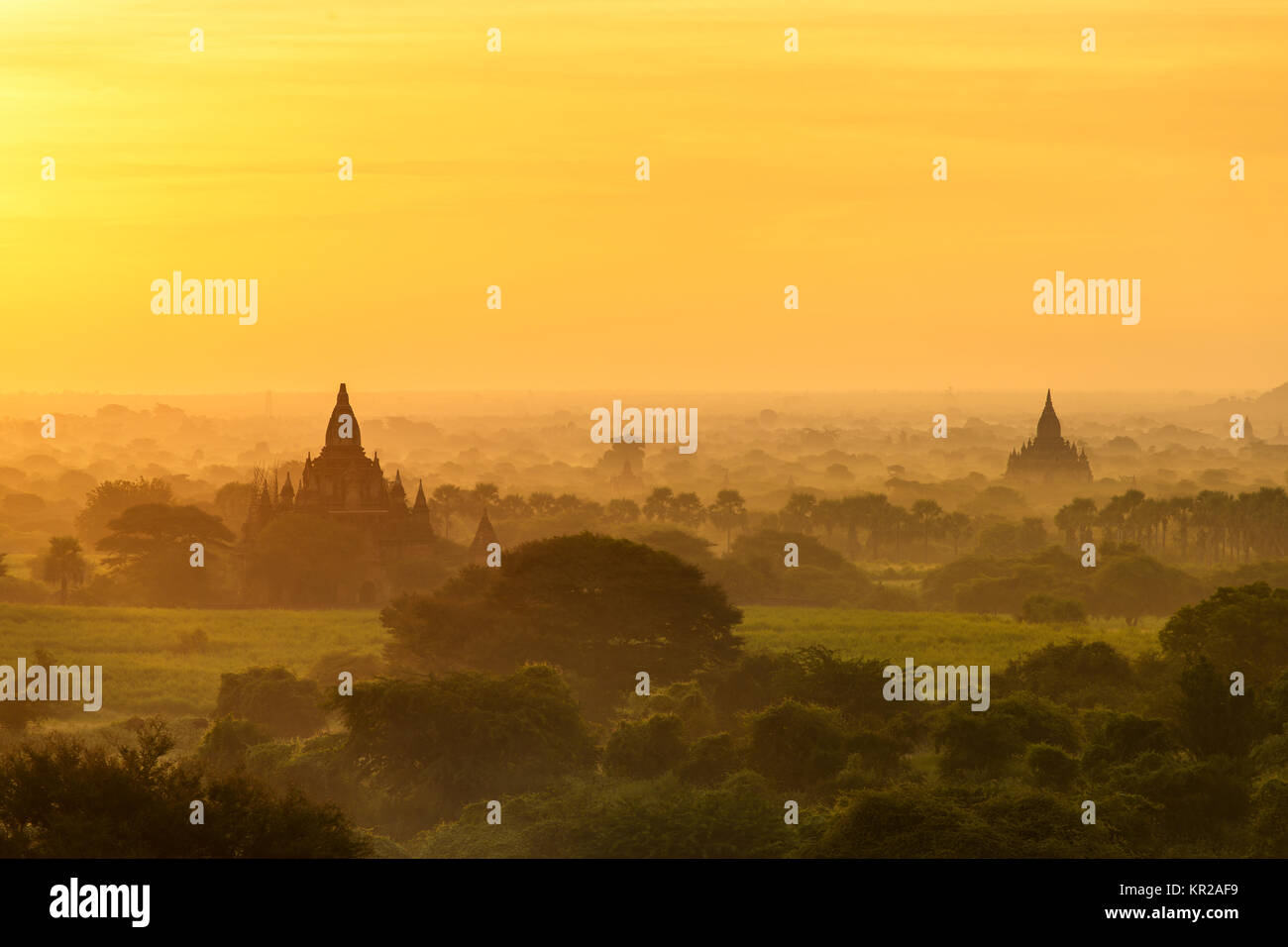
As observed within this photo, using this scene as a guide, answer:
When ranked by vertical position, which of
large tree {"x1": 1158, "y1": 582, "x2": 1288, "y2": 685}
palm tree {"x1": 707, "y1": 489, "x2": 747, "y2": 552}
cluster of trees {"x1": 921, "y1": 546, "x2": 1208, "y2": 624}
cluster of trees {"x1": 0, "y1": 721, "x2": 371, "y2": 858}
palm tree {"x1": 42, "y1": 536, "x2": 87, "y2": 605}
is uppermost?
palm tree {"x1": 707, "y1": 489, "x2": 747, "y2": 552}

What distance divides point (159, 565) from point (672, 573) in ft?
139

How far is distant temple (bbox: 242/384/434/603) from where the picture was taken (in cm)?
8281

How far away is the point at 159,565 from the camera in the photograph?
86.8 m

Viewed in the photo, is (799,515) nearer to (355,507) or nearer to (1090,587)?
(1090,587)

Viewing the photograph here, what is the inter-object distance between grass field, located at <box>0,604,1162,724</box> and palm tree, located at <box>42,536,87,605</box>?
9350 mm

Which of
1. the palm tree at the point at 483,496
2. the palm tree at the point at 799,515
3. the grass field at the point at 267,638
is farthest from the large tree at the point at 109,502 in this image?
the palm tree at the point at 799,515

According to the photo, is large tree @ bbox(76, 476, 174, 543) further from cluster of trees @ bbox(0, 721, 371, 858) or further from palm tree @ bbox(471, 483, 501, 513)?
cluster of trees @ bbox(0, 721, 371, 858)

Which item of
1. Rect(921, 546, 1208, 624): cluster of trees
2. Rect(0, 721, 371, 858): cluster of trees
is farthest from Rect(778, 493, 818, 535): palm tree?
Rect(0, 721, 371, 858): cluster of trees

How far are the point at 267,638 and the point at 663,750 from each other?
117 ft

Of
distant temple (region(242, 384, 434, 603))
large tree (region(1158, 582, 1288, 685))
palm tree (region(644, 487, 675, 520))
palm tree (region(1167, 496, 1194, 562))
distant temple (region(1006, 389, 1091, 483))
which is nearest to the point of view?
large tree (region(1158, 582, 1288, 685))

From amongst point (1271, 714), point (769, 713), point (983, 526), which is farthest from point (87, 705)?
point (983, 526)

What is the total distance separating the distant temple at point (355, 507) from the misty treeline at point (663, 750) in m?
25.5

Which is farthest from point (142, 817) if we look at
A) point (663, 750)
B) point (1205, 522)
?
Result: point (1205, 522)
